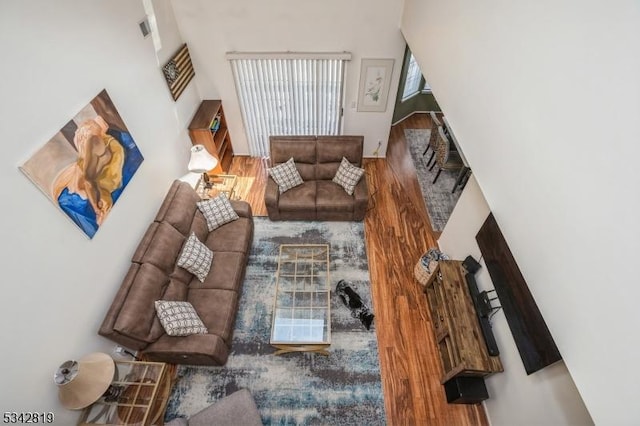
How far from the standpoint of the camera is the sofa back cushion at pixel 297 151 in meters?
4.84

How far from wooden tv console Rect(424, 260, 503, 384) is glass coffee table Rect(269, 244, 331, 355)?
128 cm

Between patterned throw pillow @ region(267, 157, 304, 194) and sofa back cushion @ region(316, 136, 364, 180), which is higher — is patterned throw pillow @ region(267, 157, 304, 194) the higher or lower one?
the lower one

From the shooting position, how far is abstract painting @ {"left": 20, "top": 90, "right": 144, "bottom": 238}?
2.38 metres

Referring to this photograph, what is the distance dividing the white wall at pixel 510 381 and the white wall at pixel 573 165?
0.66 meters

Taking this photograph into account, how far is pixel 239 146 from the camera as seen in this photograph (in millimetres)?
5879

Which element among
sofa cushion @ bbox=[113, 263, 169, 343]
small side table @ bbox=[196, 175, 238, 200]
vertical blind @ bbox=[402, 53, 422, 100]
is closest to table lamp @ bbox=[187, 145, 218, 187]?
small side table @ bbox=[196, 175, 238, 200]

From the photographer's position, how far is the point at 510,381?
9.03 ft

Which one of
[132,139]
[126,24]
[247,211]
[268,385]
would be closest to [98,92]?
[132,139]

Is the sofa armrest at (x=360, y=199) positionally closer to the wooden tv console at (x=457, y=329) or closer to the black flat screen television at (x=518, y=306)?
the wooden tv console at (x=457, y=329)

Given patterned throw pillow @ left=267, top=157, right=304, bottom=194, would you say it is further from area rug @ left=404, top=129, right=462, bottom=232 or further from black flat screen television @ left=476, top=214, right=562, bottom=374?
black flat screen television @ left=476, top=214, right=562, bottom=374

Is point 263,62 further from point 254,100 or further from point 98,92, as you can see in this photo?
point 98,92

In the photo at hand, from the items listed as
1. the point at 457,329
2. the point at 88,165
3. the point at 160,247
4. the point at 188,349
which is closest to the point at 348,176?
the point at 457,329

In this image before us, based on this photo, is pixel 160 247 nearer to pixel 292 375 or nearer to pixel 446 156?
pixel 292 375

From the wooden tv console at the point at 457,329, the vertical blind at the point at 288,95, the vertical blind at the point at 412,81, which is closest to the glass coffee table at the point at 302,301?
the wooden tv console at the point at 457,329
